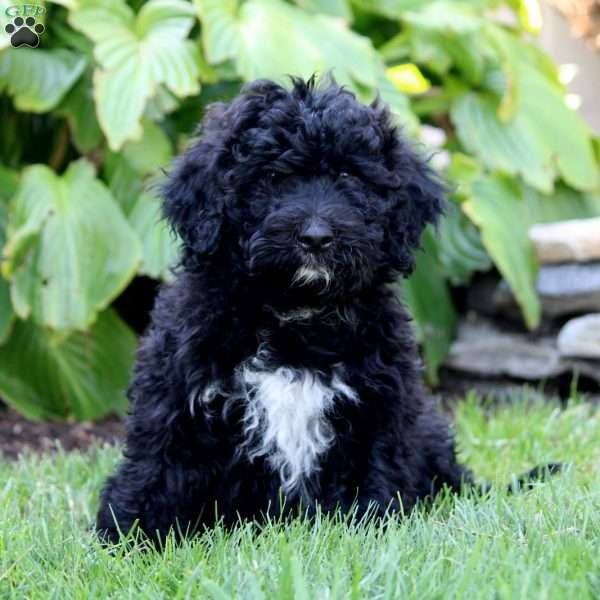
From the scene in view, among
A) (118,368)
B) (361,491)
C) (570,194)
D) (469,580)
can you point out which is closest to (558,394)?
(570,194)

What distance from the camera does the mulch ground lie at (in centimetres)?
557

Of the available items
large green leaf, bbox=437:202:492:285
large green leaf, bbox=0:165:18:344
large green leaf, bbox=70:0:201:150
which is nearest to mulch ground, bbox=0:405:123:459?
large green leaf, bbox=0:165:18:344

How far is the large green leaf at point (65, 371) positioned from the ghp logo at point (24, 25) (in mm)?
1456

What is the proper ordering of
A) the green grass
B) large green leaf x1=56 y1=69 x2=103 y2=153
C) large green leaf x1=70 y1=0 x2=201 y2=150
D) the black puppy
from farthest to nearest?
large green leaf x1=56 y1=69 x2=103 y2=153 < large green leaf x1=70 y1=0 x2=201 y2=150 < the black puppy < the green grass

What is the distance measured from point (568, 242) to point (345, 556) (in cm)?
370

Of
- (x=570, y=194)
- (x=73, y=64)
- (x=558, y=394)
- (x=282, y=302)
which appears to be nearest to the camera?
(x=282, y=302)

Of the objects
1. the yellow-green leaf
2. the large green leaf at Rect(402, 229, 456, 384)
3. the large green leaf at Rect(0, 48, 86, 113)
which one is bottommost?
the large green leaf at Rect(402, 229, 456, 384)

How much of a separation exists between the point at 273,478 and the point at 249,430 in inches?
7.9

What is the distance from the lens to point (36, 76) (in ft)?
18.8

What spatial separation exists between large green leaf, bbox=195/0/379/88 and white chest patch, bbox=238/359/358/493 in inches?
82.5

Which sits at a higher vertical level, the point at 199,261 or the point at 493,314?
the point at 199,261

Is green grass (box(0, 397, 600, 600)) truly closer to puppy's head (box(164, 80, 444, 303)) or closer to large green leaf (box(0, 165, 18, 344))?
puppy's head (box(164, 80, 444, 303))

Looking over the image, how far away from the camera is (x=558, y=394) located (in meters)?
6.39

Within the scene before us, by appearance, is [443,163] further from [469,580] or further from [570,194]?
[469,580]
